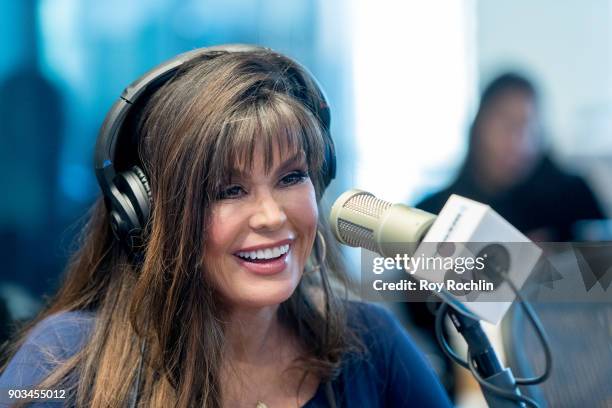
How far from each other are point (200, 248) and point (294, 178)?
0.14 m

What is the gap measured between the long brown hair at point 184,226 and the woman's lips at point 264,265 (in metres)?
0.05

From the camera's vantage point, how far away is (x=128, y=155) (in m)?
0.88

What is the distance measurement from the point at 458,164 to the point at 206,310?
0.91 m

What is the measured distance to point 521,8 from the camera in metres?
2.05

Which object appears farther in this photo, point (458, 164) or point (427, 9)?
point (427, 9)

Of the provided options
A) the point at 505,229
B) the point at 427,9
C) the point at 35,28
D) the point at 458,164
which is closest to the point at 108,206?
the point at 505,229

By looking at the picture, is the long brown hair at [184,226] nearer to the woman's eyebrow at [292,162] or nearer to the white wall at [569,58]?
the woman's eyebrow at [292,162]

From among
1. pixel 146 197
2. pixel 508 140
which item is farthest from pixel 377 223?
pixel 508 140

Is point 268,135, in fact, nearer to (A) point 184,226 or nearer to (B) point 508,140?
(A) point 184,226

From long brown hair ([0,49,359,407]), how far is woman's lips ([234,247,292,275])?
50 millimetres

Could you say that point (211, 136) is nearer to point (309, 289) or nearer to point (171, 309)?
point (171, 309)

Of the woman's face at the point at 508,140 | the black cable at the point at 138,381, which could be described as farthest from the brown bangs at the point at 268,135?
the woman's face at the point at 508,140

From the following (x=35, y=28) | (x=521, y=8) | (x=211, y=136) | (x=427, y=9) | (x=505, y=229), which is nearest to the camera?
(x=505, y=229)

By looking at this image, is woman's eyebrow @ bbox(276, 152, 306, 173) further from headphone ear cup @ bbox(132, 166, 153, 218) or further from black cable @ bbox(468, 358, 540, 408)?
black cable @ bbox(468, 358, 540, 408)
